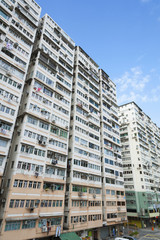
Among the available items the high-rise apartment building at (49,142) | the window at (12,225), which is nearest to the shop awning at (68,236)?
the high-rise apartment building at (49,142)

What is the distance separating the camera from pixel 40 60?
95.2ft

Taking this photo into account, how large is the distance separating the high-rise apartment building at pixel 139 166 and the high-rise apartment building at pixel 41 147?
99.7 ft

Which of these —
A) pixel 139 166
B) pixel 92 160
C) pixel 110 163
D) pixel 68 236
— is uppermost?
pixel 139 166

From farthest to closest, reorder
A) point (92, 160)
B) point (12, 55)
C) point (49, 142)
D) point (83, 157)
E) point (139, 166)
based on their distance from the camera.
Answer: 1. point (139, 166)
2. point (92, 160)
3. point (83, 157)
4. point (49, 142)
5. point (12, 55)

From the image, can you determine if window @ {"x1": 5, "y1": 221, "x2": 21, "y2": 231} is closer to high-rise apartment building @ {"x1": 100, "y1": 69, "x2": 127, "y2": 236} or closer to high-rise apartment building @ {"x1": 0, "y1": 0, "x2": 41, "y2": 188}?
high-rise apartment building @ {"x1": 0, "y1": 0, "x2": 41, "y2": 188}

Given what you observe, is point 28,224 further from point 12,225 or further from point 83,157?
point 83,157

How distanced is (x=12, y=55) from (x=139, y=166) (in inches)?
1781

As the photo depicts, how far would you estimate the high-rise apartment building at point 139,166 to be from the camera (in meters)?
46.6

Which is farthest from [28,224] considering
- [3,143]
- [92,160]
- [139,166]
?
[139,166]

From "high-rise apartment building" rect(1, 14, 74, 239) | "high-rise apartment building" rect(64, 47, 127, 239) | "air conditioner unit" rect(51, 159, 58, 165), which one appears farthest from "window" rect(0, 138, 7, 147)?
"high-rise apartment building" rect(64, 47, 127, 239)

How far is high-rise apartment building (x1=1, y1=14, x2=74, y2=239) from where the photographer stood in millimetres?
20344

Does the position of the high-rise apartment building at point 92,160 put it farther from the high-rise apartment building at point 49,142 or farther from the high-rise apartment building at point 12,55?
the high-rise apartment building at point 12,55

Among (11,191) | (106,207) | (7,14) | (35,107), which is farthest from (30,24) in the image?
(106,207)

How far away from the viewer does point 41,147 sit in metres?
24.6
